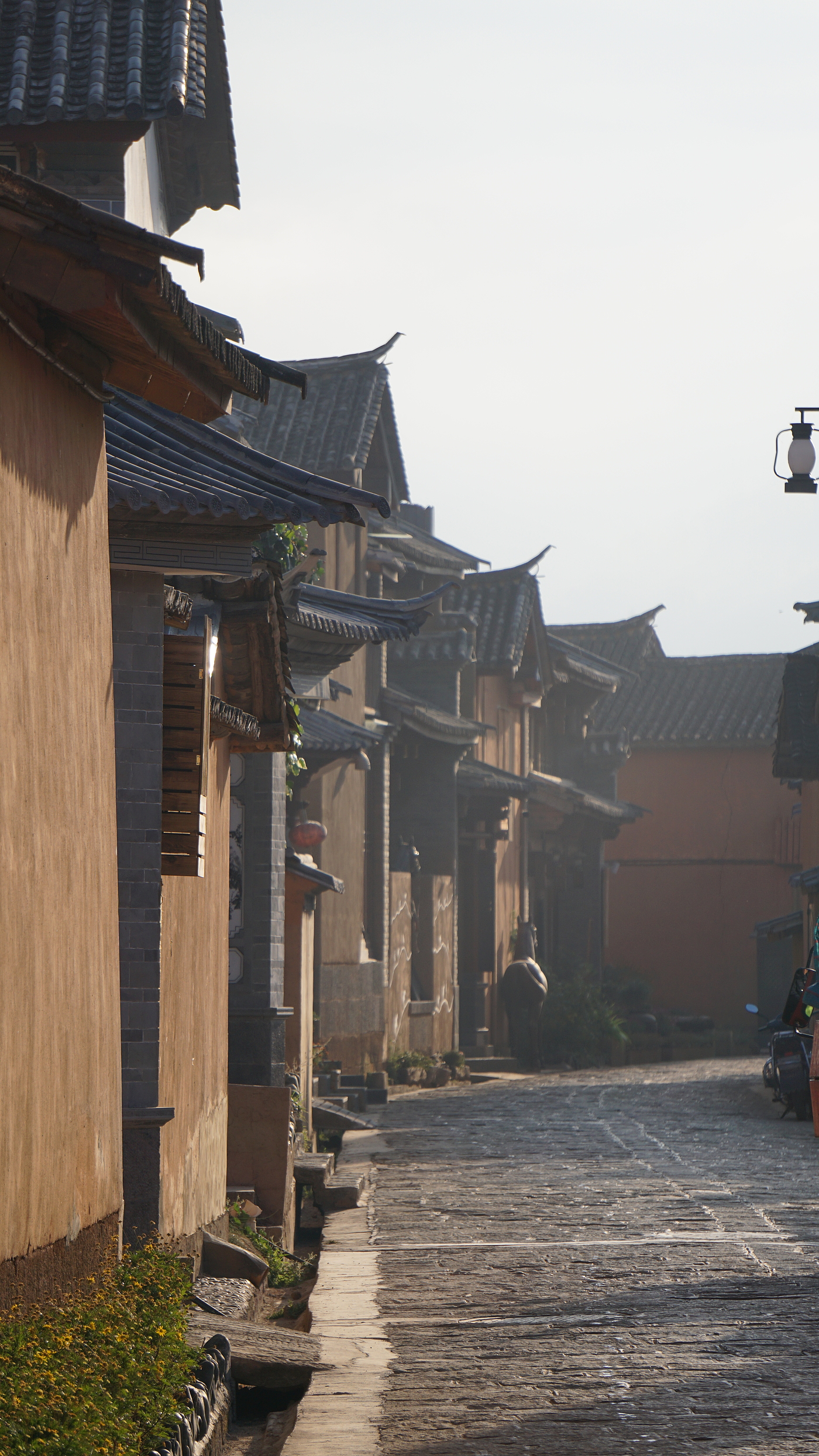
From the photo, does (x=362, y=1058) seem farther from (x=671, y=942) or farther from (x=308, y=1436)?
(x=671, y=942)

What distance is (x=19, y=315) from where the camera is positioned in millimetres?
5078

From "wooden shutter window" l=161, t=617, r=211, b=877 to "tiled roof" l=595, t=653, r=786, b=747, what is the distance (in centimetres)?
3226

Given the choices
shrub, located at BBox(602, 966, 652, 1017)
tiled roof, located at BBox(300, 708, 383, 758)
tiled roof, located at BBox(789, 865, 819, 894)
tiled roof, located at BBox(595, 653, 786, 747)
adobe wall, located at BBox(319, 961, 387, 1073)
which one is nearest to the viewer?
tiled roof, located at BBox(300, 708, 383, 758)

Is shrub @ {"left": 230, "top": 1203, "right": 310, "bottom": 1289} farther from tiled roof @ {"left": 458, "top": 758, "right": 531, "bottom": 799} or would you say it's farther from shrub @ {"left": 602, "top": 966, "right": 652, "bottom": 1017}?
shrub @ {"left": 602, "top": 966, "right": 652, "bottom": 1017}

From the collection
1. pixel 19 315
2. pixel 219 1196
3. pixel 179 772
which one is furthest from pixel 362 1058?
pixel 19 315

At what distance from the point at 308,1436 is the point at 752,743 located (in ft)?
116

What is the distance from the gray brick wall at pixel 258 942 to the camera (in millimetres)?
12961

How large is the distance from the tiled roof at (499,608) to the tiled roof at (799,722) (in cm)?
522

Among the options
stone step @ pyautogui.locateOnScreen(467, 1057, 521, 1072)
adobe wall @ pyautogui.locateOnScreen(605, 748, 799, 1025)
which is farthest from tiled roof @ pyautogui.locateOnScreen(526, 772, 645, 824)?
stone step @ pyautogui.locateOnScreen(467, 1057, 521, 1072)

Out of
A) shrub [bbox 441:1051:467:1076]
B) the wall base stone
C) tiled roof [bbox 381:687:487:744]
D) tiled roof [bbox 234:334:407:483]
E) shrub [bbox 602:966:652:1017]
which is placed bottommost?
shrub [bbox 441:1051:467:1076]

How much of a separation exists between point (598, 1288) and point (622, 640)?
36.5 meters

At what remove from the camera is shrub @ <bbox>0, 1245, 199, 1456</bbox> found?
4324mm

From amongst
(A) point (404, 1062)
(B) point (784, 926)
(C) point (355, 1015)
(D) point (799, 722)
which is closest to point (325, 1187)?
(C) point (355, 1015)

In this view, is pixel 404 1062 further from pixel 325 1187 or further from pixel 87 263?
pixel 87 263
